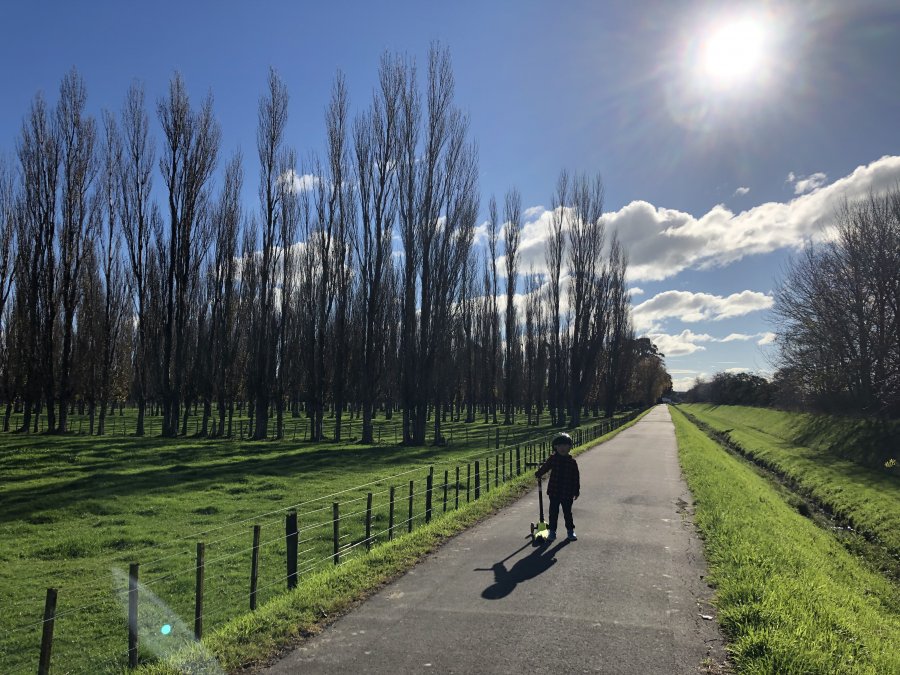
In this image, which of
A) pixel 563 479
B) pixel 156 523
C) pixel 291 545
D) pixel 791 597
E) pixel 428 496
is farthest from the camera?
pixel 156 523

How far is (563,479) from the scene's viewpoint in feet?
30.0

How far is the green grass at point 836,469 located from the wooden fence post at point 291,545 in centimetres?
1280

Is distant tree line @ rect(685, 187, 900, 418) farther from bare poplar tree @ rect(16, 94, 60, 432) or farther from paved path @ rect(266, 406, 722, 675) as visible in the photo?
bare poplar tree @ rect(16, 94, 60, 432)

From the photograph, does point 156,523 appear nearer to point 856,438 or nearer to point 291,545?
point 291,545

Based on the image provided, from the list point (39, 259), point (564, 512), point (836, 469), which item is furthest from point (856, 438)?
point (39, 259)

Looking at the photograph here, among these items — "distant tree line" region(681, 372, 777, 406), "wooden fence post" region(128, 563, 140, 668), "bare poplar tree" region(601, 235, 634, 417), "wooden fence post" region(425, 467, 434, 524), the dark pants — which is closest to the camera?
"wooden fence post" region(128, 563, 140, 668)

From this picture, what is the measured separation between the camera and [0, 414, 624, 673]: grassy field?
7.32 metres

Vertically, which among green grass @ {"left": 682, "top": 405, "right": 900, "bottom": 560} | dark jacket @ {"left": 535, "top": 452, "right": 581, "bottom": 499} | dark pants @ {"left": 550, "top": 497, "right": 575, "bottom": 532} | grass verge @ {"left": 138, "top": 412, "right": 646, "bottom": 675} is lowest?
green grass @ {"left": 682, "top": 405, "right": 900, "bottom": 560}

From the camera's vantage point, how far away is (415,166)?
30234mm

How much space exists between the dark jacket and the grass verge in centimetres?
203

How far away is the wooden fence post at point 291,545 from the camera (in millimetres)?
7008

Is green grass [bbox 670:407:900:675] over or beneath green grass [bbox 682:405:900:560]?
over

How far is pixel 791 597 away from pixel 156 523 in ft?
40.0

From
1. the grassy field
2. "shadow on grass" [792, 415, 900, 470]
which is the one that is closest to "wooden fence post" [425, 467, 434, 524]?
the grassy field
